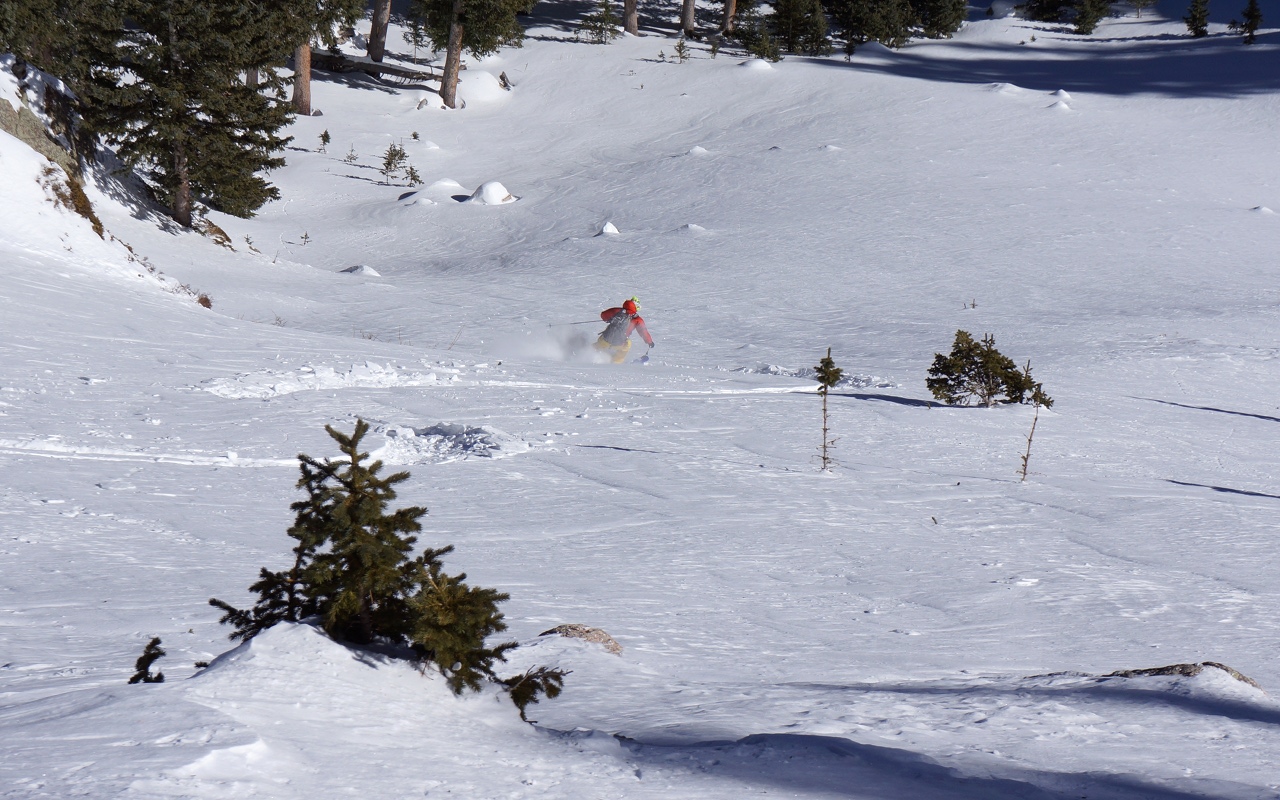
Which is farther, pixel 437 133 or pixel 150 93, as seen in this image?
pixel 437 133

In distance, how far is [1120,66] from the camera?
37.5 meters

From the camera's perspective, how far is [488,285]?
2178 centimetres

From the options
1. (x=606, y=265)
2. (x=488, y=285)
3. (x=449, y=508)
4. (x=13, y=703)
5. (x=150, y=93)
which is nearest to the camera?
(x=13, y=703)

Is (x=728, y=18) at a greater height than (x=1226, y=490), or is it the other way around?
(x=728, y=18)

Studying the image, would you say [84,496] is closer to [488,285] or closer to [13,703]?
[13,703]

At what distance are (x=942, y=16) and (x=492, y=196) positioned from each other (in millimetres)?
23638

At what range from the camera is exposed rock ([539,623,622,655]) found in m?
5.02

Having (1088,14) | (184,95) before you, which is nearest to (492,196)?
(184,95)

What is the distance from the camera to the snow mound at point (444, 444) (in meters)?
9.18

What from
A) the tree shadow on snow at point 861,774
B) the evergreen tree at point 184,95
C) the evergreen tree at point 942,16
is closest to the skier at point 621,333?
the evergreen tree at point 184,95

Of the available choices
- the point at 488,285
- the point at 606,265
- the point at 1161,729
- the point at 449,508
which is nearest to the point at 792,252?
the point at 606,265

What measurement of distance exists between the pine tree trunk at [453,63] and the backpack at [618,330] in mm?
22381

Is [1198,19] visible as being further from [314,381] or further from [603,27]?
[314,381]

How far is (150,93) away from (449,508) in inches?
626
